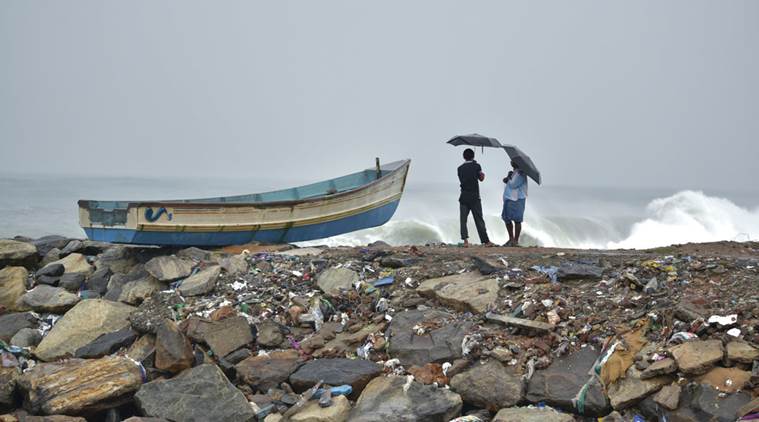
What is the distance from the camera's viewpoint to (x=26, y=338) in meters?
6.57

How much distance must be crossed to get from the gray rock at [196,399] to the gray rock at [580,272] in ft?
11.8

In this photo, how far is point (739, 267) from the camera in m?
5.95

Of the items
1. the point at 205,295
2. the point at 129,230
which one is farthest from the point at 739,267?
the point at 129,230

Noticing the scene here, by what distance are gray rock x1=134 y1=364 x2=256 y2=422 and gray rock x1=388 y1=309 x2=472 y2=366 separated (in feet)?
5.02

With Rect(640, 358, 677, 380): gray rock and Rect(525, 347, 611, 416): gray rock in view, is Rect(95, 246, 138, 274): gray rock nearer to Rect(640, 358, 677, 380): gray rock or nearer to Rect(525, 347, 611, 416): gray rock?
Rect(525, 347, 611, 416): gray rock

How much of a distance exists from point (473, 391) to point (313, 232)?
580cm

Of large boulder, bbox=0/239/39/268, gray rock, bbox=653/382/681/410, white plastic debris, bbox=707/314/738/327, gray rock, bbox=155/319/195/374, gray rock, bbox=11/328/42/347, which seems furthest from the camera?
large boulder, bbox=0/239/39/268

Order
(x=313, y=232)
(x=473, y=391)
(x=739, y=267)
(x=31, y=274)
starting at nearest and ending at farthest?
(x=473, y=391)
(x=739, y=267)
(x=31, y=274)
(x=313, y=232)

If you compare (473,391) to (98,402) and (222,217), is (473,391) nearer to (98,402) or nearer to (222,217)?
(98,402)

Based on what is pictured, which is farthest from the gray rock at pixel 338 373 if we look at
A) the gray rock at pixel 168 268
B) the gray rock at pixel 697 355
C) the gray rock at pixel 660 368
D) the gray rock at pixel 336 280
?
the gray rock at pixel 168 268

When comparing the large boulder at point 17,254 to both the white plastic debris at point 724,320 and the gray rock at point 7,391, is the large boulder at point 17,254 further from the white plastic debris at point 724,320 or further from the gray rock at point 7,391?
the white plastic debris at point 724,320

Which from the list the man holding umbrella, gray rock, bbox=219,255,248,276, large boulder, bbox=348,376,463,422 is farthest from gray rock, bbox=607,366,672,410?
gray rock, bbox=219,255,248,276

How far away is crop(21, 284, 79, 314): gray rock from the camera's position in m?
7.21

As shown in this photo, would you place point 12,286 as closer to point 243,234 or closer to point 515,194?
point 243,234
